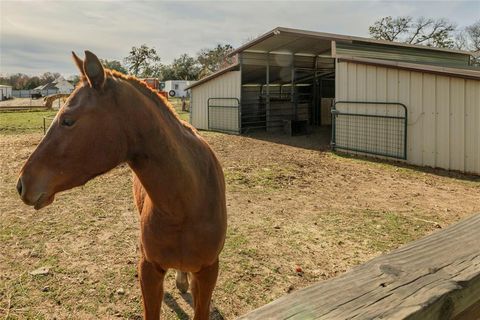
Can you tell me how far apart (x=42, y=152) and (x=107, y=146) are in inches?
9.5

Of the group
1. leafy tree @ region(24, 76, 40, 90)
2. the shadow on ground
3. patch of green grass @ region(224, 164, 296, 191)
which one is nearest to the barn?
the shadow on ground

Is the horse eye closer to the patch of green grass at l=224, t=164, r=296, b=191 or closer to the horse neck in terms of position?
the horse neck

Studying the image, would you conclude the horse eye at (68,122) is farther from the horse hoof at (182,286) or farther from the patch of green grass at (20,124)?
the patch of green grass at (20,124)

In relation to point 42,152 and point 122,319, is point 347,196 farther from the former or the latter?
point 42,152

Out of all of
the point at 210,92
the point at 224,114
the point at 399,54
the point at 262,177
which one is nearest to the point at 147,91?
the point at 262,177

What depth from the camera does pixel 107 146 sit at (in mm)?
1513

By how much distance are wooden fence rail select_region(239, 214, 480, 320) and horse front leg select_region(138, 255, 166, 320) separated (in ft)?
4.55

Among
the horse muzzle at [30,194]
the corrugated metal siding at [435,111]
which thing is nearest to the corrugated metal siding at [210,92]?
the corrugated metal siding at [435,111]

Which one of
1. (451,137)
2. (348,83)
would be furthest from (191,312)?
(348,83)

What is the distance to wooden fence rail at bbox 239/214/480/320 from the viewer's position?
0.84 meters

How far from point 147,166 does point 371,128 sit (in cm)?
866

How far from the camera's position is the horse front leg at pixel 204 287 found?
2157 millimetres

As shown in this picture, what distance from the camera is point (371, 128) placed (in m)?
9.43

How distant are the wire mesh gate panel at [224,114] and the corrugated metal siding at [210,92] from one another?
229 millimetres
